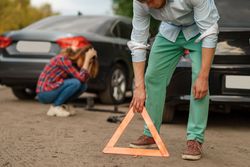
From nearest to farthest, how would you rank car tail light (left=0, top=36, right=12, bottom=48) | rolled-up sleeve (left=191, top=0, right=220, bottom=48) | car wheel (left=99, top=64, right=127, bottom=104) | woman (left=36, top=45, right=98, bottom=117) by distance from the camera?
rolled-up sleeve (left=191, top=0, right=220, bottom=48), woman (left=36, top=45, right=98, bottom=117), car tail light (left=0, top=36, right=12, bottom=48), car wheel (left=99, top=64, right=127, bottom=104)

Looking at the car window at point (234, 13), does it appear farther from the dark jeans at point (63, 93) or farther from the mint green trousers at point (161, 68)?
the dark jeans at point (63, 93)

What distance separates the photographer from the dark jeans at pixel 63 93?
743 centimetres

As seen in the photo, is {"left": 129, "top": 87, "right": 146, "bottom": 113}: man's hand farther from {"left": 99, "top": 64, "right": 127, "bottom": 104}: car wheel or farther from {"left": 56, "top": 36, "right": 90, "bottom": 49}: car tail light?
{"left": 99, "top": 64, "right": 127, "bottom": 104}: car wheel

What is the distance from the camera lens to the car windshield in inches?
351

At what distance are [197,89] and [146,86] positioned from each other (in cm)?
56

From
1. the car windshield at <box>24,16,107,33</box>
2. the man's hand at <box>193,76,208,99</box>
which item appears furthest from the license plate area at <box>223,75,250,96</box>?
the car windshield at <box>24,16,107,33</box>

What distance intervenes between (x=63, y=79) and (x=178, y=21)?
10.9 feet

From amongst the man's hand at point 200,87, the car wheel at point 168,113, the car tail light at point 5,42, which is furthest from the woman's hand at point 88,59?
the man's hand at point 200,87

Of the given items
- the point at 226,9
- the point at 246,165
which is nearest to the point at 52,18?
the point at 226,9

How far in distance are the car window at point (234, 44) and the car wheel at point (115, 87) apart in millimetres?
3228

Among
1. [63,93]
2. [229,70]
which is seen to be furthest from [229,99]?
[63,93]

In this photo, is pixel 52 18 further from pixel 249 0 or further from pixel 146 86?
pixel 146 86

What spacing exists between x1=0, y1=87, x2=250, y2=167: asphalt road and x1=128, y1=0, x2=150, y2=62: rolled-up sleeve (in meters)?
0.83

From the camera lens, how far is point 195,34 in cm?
461
